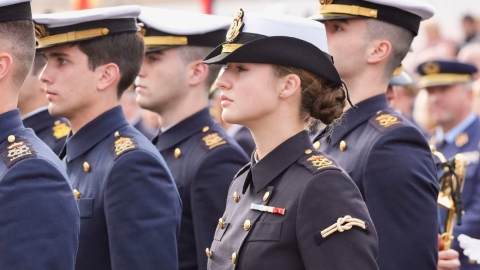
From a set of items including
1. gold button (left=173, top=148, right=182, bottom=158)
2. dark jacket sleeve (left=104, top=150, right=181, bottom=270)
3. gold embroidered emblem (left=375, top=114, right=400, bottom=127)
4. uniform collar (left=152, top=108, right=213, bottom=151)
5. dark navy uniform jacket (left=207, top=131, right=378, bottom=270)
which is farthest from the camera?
uniform collar (left=152, top=108, right=213, bottom=151)

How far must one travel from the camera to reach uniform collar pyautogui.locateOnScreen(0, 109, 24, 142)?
3445mm

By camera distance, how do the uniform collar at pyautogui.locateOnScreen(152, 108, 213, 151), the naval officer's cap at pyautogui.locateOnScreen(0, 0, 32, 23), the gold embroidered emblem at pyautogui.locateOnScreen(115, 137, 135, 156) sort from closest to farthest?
the naval officer's cap at pyautogui.locateOnScreen(0, 0, 32, 23), the gold embroidered emblem at pyautogui.locateOnScreen(115, 137, 135, 156), the uniform collar at pyautogui.locateOnScreen(152, 108, 213, 151)

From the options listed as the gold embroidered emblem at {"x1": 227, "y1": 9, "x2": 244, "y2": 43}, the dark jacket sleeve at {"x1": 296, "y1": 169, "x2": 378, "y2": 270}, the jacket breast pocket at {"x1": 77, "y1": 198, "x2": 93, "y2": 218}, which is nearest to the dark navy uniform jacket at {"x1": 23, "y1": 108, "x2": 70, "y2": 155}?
the jacket breast pocket at {"x1": 77, "y1": 198, "x2": 93, "y2": 218}

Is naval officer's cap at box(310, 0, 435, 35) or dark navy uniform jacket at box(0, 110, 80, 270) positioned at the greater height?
naval officer's cap at box(310, 0, 435, 35)

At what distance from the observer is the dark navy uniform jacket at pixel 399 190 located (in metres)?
4.32

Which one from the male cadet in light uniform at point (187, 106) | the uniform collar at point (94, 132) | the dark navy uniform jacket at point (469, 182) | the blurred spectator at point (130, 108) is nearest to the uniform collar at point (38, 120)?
the male cadet in light uniform at point (187, 106)

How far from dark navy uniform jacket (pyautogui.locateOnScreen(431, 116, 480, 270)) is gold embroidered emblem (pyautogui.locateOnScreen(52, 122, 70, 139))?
2.84m

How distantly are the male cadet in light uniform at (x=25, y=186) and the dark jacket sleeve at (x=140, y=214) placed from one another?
0.84 metres

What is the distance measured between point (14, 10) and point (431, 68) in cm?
572

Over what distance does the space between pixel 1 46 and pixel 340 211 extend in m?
1.40

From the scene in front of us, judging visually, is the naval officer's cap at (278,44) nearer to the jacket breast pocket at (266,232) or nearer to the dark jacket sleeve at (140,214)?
the jacket breast pocket at (266,232)

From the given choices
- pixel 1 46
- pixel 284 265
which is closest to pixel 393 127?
pixel 284 265

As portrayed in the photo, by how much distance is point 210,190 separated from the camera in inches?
205

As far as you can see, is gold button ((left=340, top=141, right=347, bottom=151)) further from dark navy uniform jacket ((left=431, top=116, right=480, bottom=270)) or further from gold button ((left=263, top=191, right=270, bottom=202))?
dark navy uniform jacket ((left=431, top=116, right=480, bottom=270))
